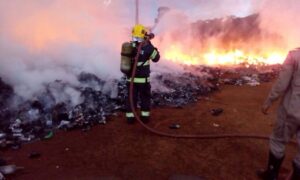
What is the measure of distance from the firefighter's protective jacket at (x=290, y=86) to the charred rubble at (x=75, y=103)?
419 centimetres

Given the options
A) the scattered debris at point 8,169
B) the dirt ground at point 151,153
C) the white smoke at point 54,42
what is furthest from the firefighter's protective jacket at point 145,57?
the scattered debris at point 8,169

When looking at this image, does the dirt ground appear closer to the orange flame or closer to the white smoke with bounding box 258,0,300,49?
the orange flame

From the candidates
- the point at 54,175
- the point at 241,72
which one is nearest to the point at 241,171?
the point at 54,175

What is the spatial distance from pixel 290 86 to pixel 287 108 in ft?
1.07

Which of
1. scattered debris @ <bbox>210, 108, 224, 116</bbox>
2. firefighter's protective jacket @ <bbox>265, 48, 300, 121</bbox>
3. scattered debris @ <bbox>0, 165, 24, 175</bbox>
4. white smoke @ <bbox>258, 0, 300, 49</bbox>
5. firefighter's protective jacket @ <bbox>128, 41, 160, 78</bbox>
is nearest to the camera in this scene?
firefighter's protective jacket @ <bbox>265, 48, 300, 121</bbox>

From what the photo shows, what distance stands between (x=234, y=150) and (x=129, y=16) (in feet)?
34.9

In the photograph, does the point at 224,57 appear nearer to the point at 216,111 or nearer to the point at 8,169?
the point at 216,111

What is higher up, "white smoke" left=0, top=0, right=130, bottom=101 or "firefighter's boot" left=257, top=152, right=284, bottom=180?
"white smoke" left=0, top=0, right=130, bottom=101

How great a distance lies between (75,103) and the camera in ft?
28.1

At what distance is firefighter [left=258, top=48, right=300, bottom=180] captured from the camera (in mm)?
4711

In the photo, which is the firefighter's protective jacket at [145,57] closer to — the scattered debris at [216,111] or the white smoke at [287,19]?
the scattered debris at [216,111]

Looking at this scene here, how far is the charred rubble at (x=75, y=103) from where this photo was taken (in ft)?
24.2

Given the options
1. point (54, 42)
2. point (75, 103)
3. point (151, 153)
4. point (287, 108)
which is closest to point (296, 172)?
point (287, 108)

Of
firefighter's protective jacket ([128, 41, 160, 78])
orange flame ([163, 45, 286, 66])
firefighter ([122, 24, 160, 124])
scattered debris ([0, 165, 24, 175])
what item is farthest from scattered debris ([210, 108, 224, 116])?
orange flame ([163, 45, 286, 66])
